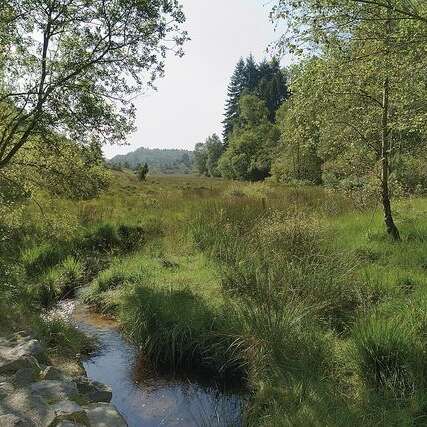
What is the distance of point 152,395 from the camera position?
6121mm

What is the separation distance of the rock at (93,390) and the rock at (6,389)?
0.95m

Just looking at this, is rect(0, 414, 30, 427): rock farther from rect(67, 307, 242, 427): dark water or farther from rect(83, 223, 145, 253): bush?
rect(83, 223, 145, 253): bush

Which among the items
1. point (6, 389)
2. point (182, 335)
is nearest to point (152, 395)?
point (182, 335)

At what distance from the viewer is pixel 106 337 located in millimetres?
8008

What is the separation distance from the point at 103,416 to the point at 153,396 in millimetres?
1586

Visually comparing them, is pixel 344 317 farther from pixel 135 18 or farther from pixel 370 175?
pixel 135 18

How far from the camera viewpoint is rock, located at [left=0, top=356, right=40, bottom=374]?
5.09m

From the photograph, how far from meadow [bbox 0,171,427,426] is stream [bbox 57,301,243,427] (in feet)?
0.86

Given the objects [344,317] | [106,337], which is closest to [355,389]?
[344,317]

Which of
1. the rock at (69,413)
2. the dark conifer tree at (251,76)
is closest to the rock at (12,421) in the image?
the rock at (69,413)

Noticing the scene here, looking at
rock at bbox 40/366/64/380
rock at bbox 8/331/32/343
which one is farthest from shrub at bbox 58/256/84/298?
rock at bbox 40/366/64/380

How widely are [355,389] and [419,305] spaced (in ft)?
6.60

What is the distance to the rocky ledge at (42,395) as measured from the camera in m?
4.07

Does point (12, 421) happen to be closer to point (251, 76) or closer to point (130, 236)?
point (130, 236)
